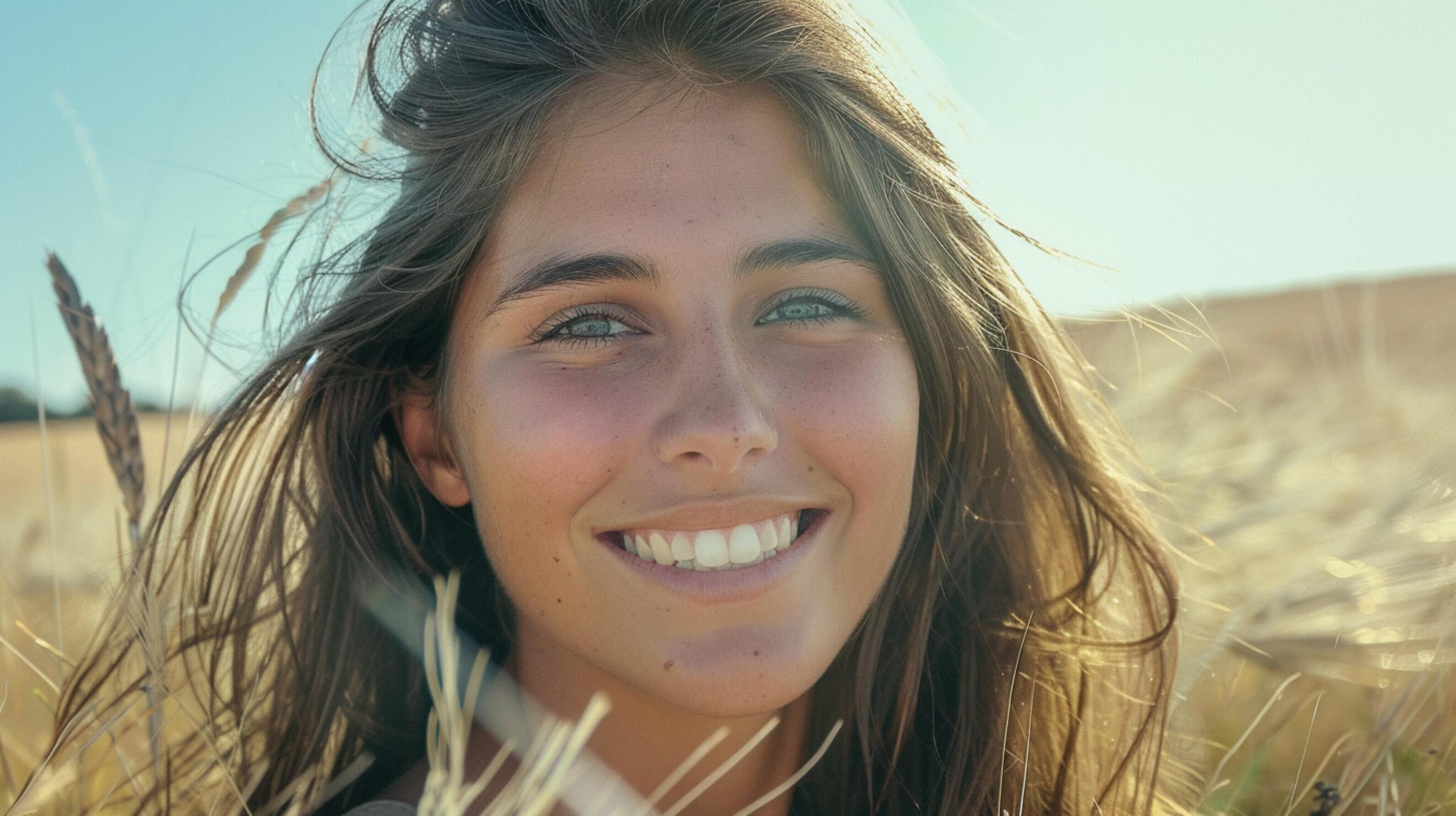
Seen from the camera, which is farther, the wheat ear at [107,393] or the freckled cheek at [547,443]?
the wheat ear at [107,393]

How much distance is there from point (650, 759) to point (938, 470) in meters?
0.79

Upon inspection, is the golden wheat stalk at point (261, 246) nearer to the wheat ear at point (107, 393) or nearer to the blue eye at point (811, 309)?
the wheat ear at point (107, 393)

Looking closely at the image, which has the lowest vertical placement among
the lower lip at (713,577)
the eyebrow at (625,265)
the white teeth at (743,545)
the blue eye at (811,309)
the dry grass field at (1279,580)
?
the dry grass field at (1279,580)

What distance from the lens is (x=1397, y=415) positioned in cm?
533

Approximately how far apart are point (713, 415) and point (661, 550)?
0.79ft

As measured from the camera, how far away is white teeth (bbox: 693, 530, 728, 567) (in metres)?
1.89

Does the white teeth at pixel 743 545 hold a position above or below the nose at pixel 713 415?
below

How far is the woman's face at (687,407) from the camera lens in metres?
1.89

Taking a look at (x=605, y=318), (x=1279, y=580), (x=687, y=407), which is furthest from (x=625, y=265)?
(x=1279, y=580)

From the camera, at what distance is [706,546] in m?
1.89

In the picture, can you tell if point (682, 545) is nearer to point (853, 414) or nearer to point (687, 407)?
point (687, 407)

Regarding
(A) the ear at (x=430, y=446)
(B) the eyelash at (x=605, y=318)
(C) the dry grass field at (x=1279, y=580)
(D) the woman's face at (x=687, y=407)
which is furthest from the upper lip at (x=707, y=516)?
(C) the dry grass field at (x=1279, y=580)

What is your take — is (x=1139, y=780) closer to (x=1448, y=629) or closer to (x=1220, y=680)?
(x=1448, y=629)

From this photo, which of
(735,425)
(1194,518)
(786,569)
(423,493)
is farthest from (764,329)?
(1194,518)
